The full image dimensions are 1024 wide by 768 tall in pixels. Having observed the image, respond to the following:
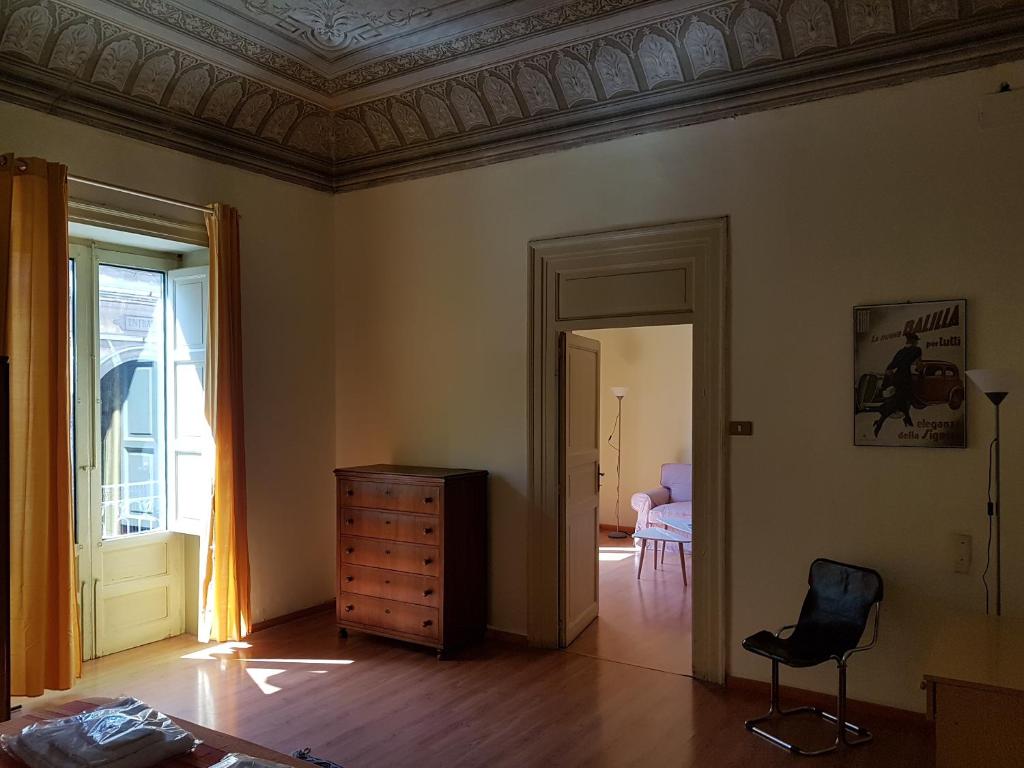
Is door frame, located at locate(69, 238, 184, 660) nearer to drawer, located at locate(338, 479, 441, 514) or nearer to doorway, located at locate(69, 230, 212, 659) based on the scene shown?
doorway, located at locate(69, 230, 212, 659)

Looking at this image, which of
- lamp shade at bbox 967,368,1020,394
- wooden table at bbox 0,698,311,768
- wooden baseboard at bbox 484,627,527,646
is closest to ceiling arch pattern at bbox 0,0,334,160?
wooden table at bbox 0,698,311,768

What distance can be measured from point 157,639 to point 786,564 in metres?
4.07

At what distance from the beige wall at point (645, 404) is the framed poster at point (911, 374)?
186 inches

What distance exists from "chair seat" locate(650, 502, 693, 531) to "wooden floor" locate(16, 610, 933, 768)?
7.52 ft

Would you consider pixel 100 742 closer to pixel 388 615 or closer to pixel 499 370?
pixel 388 615

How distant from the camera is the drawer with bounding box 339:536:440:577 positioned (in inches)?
185

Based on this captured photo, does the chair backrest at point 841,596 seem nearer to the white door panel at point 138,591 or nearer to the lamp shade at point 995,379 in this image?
the lamp shade at point 995,379

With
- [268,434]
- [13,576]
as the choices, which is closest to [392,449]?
[268,434]

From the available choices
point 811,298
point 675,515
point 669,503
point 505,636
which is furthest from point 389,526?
point 669,503

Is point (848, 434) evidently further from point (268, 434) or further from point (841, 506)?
point (268, 434)

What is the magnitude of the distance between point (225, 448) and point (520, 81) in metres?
3.01

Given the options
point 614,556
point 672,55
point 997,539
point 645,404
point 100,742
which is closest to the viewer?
point 100,742

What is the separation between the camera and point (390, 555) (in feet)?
15.9

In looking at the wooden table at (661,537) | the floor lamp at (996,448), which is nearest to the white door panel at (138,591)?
the wooden table at (661,537)
